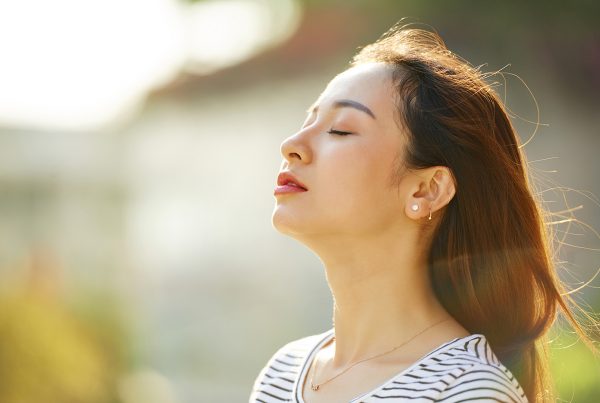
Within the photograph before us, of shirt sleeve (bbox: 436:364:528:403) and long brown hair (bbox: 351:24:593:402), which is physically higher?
long brown hair (bbox: 351:24:593:402)

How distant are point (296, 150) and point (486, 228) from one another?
0.41m

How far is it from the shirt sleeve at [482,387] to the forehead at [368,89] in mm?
545

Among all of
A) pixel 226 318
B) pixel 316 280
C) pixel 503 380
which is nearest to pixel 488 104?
pixel 503 380

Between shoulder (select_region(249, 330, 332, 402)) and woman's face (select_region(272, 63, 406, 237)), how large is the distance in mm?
348

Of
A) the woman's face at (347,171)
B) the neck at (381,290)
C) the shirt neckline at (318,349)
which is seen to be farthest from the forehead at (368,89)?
the shirt neckline at (318,349)

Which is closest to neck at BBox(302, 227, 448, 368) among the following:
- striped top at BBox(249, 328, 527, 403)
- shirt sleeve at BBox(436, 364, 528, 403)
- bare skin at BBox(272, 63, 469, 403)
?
bare skin at BBox(272, 63, 469, 403)

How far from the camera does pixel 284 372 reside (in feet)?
7.01

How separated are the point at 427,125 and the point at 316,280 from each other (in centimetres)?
525

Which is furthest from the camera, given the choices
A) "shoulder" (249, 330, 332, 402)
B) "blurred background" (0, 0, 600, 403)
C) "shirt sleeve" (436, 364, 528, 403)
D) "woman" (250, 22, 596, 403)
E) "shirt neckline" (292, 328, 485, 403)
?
"blurred background" (0, 0, 600, 403)

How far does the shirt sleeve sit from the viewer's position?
1670mm

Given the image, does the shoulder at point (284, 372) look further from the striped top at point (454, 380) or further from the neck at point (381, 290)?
the neck at point (381, 290)

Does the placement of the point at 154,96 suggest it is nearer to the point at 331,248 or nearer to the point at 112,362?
the point at 112,362

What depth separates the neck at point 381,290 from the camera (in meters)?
1.94

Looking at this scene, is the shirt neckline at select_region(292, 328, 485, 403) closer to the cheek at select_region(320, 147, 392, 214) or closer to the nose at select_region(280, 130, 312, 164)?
the cheek at select_region(320, 147, 392, 214)
